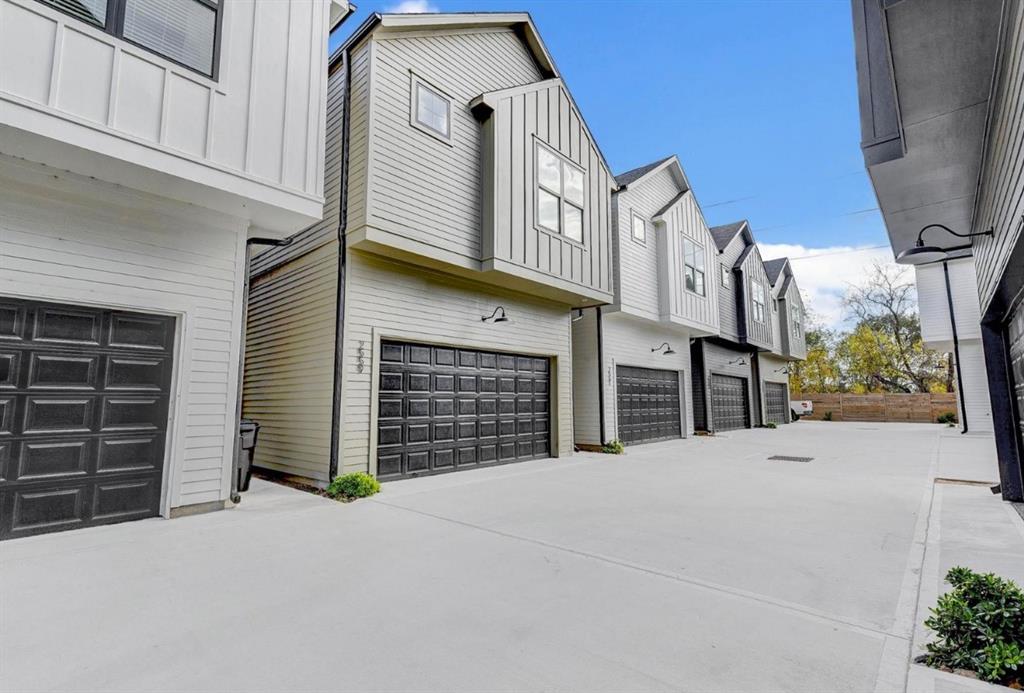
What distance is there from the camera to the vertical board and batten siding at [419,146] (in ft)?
20.6

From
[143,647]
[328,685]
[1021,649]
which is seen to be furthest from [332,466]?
[1021,649]

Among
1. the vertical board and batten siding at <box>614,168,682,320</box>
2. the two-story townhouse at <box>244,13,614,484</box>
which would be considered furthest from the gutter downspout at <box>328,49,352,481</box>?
the vertical board and batten siding at <box>614,168,682,320</box>

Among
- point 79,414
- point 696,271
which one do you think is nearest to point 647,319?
point 696,271

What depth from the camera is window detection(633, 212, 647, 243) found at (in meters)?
11.6

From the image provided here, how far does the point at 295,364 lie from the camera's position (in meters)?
7.02

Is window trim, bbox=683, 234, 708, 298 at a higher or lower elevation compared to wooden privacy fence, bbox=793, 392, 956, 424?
higher

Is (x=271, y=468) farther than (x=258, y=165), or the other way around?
(x=271, y=468)

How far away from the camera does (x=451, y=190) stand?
714 centimetres

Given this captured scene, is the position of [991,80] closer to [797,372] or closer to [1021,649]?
[1021,649]

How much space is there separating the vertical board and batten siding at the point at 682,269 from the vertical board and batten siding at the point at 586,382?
87.5 inches

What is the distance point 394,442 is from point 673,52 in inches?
807

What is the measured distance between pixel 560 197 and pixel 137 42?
612cm

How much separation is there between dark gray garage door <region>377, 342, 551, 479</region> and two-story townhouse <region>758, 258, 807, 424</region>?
43.4 feet

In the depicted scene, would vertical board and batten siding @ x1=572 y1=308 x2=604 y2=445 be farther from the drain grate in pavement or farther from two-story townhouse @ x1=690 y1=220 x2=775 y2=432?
two-story townhouse @ x1=690 y1=220 x2=775 y2=432
